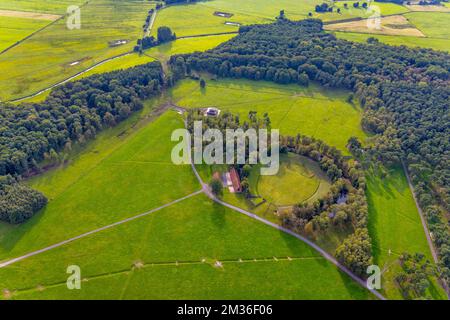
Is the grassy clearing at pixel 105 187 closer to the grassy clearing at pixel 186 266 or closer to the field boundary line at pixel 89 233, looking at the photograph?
the field boundary line at pixel 89 233

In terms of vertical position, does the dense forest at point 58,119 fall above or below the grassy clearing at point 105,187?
above

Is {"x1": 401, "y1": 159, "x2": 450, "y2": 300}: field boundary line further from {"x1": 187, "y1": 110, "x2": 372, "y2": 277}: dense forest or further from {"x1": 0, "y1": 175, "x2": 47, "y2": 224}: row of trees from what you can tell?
{"x1": 0, "y1": 175, "x2": 47, "y2": 224}: row of trees

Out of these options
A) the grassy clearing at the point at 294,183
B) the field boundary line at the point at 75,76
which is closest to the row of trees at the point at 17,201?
the field boundary line at the point at 75,76

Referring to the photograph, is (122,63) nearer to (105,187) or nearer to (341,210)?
(105,187)

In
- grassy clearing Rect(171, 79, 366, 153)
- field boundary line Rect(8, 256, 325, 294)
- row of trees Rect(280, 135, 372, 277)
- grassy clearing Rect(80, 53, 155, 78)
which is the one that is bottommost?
field boundary line Rect(8, 256, 325, 294)

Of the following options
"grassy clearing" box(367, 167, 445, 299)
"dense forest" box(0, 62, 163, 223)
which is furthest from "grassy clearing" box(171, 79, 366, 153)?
"grassy clearing" box(367, 167, 445, 299)

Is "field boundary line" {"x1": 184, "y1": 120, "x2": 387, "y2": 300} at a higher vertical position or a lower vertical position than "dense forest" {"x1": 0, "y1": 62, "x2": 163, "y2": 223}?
lower
